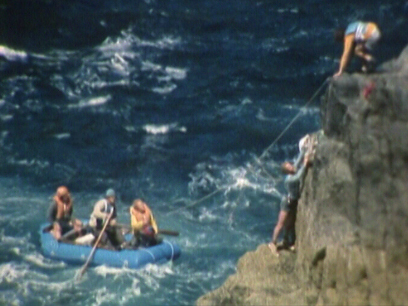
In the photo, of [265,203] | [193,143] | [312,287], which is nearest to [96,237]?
[265,203]

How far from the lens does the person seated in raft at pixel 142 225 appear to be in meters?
17.3

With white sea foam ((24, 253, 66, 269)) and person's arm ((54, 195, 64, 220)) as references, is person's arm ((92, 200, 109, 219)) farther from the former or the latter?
white sea foam ((24, 253, 66, 269))

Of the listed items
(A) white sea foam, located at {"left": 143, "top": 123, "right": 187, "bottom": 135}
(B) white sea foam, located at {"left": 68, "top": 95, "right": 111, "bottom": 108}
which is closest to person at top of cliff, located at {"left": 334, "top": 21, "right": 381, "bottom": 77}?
(A) white sea foam, located at {"left": 143, "top": 123, "right": 187, "bottom": 135}

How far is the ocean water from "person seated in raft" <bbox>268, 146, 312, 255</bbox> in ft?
15.2

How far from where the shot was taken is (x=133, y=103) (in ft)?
84.1

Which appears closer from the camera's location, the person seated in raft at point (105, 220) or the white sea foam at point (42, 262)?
the person seated in raft at point (105, 220)

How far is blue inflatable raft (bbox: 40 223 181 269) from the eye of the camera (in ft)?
56.7

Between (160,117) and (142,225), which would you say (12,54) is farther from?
(142,225)

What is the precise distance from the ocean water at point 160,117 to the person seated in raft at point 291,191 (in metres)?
4.64

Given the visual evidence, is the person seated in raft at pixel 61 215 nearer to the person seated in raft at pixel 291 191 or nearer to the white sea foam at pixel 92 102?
the person seated in raft at pixel 291 191

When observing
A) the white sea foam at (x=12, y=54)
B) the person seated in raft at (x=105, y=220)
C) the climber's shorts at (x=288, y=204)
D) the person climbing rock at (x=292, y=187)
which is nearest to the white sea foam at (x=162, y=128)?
the person seated in raft at (x=105, y=220)

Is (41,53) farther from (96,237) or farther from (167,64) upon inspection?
(96,237)

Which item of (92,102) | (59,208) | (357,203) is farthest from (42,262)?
(357,203)

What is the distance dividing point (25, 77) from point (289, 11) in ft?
35.3
